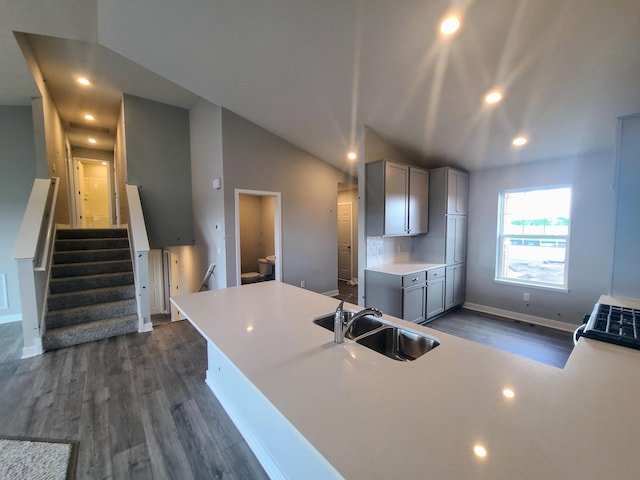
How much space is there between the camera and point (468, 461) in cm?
68

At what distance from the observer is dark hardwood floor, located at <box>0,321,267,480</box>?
5.56 feet

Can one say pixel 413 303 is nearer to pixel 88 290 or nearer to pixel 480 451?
pixel 480 451

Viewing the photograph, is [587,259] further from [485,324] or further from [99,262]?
[99,262]

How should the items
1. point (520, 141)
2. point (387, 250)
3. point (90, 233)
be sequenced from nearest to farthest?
point (520, 141) < point (387, 250) < point (90, 233)

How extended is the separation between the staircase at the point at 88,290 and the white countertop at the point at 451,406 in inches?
124

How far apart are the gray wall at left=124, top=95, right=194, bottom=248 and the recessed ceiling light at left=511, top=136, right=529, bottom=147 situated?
531 cm

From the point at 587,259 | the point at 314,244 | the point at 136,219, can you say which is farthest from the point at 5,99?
the point at 587,259

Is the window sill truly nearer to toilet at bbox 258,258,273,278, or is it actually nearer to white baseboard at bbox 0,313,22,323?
toilet at bbox 258,258,273,278

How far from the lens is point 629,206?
5.84 ft

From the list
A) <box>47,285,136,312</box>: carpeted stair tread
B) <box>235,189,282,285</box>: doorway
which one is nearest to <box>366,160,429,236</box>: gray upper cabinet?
<box>235,189,282,285</box>: doorway

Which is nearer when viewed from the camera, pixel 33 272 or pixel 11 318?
pixel 33 272

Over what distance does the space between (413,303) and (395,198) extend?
148 centimetres

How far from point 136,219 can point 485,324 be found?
5.42 m

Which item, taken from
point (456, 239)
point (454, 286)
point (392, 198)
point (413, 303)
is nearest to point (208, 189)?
point (392, 198)
